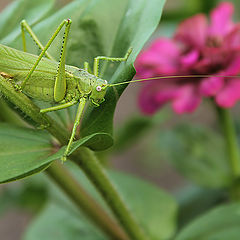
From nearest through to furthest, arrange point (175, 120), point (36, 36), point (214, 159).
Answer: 1. point (36, 36)
2. point (214, 159)
3. point (175, 120)

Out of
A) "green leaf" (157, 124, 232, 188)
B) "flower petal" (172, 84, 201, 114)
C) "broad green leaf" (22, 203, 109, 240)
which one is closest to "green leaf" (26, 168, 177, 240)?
"broad green leaf" (22, 203, 109, 240)

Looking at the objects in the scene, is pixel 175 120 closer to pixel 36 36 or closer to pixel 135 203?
pixel 135 203

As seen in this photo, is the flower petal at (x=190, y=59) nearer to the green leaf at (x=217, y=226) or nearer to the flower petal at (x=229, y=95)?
the flower petal at (x=229, y=95)

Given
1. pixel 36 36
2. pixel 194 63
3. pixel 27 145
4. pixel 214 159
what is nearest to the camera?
pixel 27 145

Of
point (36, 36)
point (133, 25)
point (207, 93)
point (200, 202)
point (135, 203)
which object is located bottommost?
point (200, 202)

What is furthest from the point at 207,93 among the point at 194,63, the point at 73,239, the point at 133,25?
→ the point at 73,239

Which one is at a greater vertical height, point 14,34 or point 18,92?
point 14,34

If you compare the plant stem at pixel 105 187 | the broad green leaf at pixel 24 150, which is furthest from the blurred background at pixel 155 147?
the broad green leaf at pixel 24 150
